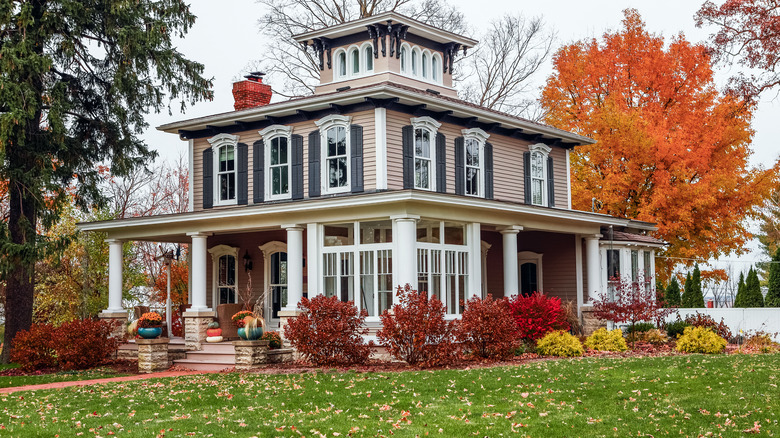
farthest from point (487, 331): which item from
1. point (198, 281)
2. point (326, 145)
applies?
point (198, 281)

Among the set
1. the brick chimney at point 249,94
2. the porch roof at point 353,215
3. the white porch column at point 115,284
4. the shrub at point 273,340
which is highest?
the brick chimney at point 249,94

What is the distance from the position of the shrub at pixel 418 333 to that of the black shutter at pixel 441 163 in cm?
495

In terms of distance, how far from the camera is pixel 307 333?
16.8m

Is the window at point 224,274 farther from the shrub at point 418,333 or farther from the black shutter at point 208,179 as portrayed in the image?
the shrub at point 418,333

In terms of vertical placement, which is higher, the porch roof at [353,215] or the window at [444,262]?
the porch roof at [353,215]

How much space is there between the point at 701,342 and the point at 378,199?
794cm

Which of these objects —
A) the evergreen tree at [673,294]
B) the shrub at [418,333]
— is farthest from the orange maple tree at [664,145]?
the shrub at [418,333]

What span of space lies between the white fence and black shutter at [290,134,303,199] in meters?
11.8

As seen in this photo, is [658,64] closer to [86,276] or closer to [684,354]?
[684,354]

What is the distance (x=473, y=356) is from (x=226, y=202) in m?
8.86

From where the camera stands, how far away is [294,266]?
18875mm

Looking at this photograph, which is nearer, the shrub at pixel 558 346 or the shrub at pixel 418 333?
the shrub at pixel 418 333

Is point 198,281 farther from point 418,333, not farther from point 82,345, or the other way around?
point 418,333

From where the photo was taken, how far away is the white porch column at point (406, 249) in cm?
1717
